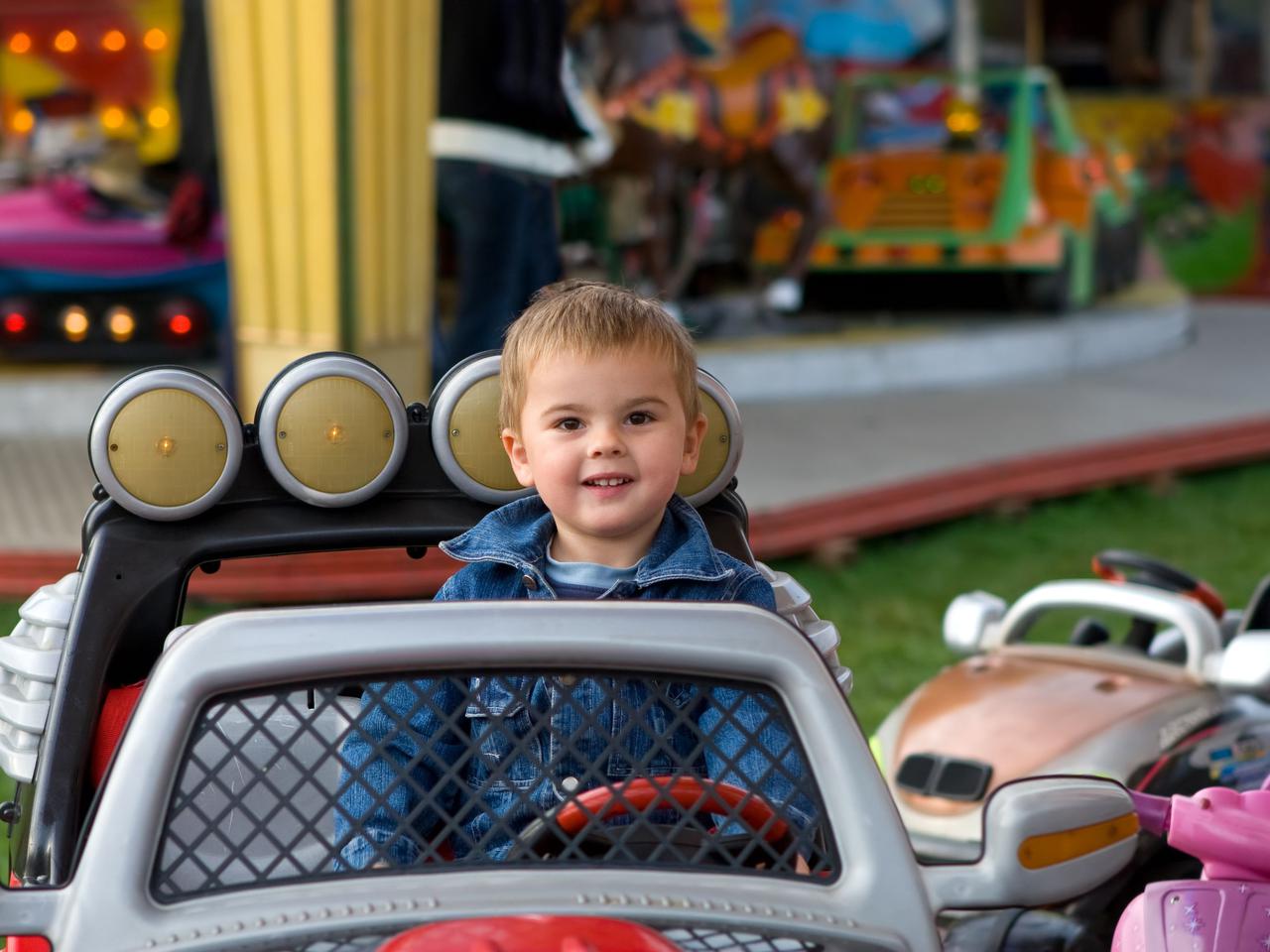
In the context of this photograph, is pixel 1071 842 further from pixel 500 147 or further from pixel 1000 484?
pixel 1000 484

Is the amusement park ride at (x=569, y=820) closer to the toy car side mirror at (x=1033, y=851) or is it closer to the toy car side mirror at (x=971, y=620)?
the toy car side mirror at (x=1033, y=851)

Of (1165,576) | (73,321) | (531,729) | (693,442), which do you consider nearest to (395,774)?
(531,729)

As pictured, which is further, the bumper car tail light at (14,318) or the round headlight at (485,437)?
the bumper car tail light at (14,318)

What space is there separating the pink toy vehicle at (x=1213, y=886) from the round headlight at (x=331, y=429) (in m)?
0.96

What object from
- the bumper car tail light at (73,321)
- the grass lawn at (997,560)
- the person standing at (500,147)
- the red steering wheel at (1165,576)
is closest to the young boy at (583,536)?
the red steering wheel at (1165,576)

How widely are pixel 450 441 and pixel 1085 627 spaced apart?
1.76 m

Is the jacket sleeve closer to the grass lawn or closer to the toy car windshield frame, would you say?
the toy car windshield frame

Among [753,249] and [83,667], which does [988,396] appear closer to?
[753,249]

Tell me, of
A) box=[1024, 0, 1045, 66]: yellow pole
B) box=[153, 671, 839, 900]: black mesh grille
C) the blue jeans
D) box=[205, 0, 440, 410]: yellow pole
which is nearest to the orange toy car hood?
box=[153, 671, 839, 900]: black mesh grille

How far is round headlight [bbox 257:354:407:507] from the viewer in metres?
2.07

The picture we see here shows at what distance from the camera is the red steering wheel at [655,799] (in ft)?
4.48

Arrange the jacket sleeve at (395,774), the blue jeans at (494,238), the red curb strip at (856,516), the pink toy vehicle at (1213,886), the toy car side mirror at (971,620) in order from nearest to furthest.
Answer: the jacket sleeve at (395,774), the pink toy vehicle at (1213,886), the toy car side mirror at (971,620), the red curb strip at (856,516), the blue jeans at (494,238)

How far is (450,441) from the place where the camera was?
82.7 inches

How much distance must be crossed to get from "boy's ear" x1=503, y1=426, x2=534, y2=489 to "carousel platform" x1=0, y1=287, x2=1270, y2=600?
10.7ft
